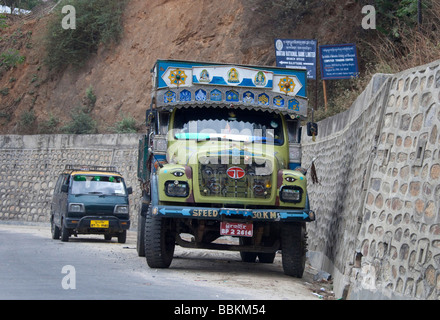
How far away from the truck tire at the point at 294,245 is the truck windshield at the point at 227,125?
5.08 ft

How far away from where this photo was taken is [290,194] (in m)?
11.4

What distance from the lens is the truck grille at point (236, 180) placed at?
36.9 feet

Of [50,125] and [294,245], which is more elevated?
[50,125]

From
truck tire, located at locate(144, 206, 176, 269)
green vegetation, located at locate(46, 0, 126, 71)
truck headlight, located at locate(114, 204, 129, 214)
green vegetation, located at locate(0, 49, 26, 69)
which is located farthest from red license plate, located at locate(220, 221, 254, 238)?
green vegetation, located at locate(0, 49, 26, 69)

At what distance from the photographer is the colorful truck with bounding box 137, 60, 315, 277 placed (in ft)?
36.9

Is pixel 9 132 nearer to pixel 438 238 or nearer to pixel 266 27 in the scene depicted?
pixel 266 27

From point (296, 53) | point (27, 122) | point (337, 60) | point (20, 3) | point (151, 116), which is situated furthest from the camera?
point (20, 3)

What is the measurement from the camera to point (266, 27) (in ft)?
110

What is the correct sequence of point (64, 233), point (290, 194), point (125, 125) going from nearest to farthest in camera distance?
point (290, 194) < point (64, 233) < point (125, 125)

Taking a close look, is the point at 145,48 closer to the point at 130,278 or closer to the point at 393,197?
the point at 130,278

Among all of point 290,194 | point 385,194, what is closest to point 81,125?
point 290,194

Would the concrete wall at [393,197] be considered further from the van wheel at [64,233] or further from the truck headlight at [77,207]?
the van wheel at [64,233]

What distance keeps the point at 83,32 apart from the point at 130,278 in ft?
106

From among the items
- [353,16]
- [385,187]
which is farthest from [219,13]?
[385,187]
